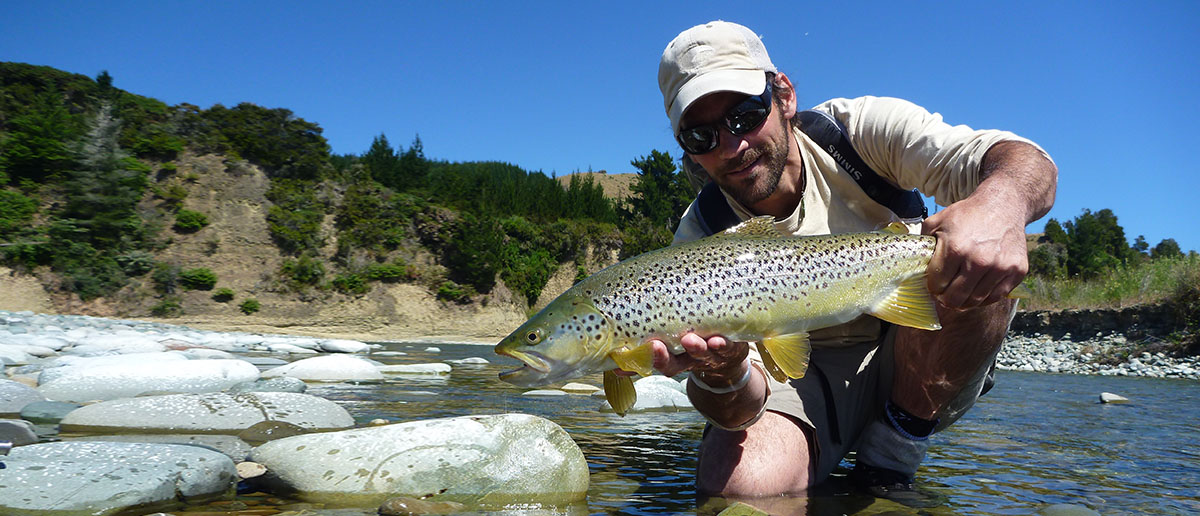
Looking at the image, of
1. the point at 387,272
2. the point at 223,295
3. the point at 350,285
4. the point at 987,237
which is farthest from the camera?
the point at 387,272

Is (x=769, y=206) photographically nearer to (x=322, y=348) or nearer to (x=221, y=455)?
(x=221, y=455)

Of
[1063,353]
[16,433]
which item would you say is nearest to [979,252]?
[16,433]

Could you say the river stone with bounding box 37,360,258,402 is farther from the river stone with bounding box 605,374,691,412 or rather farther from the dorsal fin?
the dorsal fin

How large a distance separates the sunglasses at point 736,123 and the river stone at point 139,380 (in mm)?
5561

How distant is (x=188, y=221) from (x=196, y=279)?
12.4 ft

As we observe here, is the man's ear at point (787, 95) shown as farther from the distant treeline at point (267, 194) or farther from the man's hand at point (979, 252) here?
the distant treeline at point (267, 194)

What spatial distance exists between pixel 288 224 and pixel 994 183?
40.2m

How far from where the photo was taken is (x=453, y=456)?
12.0ft

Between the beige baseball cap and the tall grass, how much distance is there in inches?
794

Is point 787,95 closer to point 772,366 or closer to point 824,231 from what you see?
point 824,231

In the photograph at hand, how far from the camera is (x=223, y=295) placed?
35094 mm

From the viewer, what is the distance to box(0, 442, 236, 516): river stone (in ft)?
9.41

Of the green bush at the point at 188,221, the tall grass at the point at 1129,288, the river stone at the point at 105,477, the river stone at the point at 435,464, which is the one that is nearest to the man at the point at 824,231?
the river stone at the point at 435,464

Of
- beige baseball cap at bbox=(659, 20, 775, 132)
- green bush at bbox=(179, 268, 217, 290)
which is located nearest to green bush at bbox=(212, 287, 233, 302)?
green bush at bbox=(179, 268, 217, 290)
